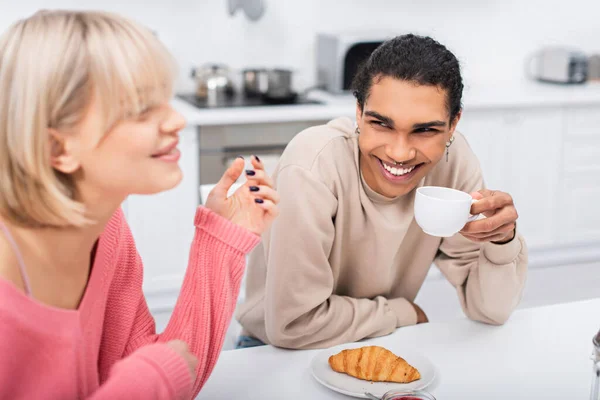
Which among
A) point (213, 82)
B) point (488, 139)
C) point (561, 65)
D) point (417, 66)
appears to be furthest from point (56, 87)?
point (561, 65)

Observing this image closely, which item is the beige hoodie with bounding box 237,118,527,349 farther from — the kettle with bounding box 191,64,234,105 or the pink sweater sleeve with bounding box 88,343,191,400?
the kettle with bounding box 191,64,234,105

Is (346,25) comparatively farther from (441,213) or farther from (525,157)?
(441,213)

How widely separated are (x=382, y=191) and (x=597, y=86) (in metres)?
2.86

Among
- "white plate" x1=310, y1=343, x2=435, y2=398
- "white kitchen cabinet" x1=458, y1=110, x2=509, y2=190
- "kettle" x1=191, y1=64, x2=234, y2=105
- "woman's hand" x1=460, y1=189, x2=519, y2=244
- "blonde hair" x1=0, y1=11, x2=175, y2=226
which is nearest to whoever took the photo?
"blonde hair" x1=0, y1=11, x2=175, y2=226

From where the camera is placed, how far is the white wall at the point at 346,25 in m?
3.63

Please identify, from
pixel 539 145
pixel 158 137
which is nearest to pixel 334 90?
pixel 539 145

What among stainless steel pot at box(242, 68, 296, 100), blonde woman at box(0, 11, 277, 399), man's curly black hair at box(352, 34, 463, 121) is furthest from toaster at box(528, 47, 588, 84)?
blonde woman at box(0, 11, 277, 399)

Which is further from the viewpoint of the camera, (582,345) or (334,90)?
(334,90)

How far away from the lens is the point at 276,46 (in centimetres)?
384

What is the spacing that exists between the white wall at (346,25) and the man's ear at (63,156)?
2.73 metres

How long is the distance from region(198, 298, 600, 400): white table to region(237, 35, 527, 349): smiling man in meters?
0.06

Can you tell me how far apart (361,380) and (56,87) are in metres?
0.67

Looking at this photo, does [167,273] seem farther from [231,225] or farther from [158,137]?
[158,137]

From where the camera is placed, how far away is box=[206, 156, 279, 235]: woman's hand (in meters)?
1.26
